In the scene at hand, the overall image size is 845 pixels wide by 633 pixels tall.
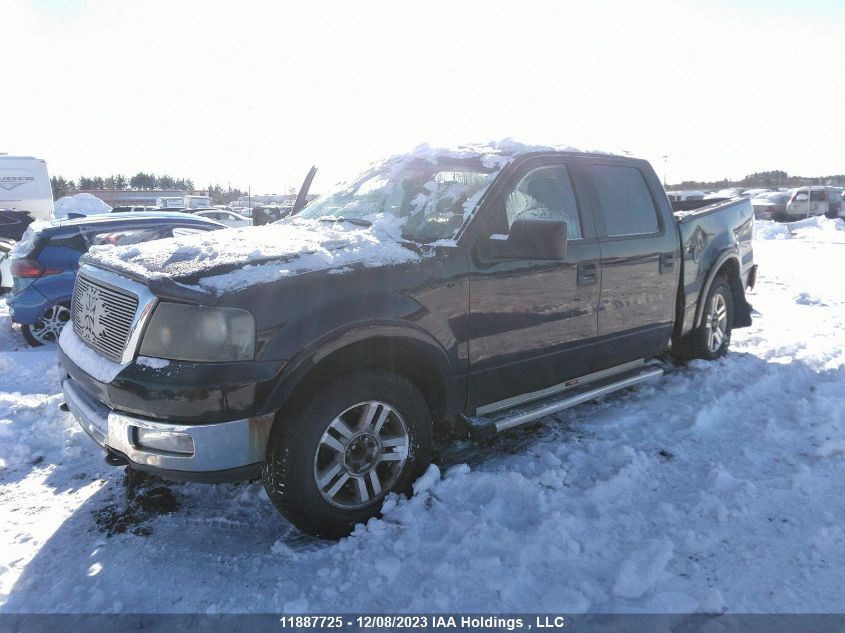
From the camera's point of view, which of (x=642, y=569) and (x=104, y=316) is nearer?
(x=642, y=569)

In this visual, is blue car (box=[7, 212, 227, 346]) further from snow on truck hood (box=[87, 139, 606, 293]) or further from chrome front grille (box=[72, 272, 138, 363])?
snow on truck hood (box=[87, 139, 606, 293])

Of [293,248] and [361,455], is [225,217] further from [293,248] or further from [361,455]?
[361,455]

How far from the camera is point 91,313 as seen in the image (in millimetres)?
3088

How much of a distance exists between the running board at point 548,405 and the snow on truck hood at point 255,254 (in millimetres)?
1000

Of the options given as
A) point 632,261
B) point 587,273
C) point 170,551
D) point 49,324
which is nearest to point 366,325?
point 170,551

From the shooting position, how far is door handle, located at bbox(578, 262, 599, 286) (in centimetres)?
382

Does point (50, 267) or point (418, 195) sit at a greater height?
point (418, 195)

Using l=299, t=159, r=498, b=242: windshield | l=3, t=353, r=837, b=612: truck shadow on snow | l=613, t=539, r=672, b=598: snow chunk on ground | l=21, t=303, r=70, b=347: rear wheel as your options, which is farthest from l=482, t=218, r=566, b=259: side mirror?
l=21, t=303, r=70, b=347: rear wheel

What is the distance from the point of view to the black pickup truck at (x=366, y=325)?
255 centimetres

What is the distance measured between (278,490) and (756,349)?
16.7 ft

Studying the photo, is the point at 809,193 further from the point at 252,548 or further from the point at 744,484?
the point at 252,548

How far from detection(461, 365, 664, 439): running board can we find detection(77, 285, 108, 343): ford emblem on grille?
75.4 inches

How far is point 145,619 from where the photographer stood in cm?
238

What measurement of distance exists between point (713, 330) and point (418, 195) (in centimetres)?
331
